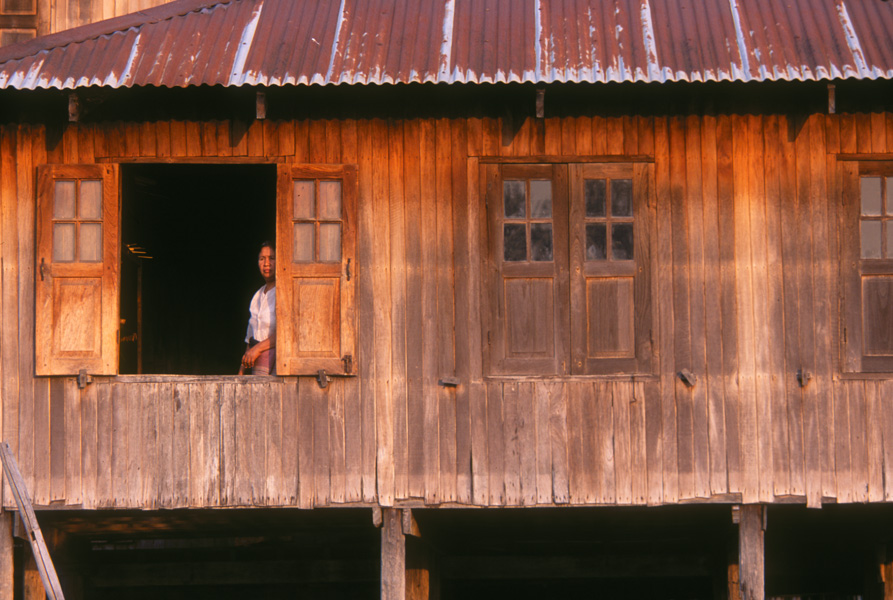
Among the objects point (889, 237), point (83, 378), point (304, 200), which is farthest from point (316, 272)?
point (889, 237)

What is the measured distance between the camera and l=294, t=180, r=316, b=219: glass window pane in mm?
7172

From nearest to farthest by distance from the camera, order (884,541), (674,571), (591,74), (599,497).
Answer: (591,74), (599,497), (884,541), (674,571)

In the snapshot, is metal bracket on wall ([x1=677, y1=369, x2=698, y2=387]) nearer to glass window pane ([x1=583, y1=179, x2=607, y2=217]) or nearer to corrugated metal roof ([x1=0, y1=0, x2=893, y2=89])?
glass window pane ([x1=583, y1=179, x2=607, y2=217])

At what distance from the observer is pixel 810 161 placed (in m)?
7.25

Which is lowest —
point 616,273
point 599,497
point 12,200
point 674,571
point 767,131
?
point 674,571

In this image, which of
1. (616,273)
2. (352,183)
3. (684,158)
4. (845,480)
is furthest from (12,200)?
(845,480)

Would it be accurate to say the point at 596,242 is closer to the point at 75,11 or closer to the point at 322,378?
the point at 322,378

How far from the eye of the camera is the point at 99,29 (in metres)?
7.13

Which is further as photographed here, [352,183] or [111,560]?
[111,560]

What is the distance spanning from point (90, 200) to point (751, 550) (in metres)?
5.48

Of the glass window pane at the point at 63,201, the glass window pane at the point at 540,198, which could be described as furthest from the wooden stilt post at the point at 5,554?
the glass window pane at the point at 540,198

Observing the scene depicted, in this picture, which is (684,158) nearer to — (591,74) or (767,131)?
(767,131)

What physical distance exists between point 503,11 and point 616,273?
6.82 ft

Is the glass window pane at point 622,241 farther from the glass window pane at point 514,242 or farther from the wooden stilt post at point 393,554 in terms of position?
the wooden stilt post at point 393,554
